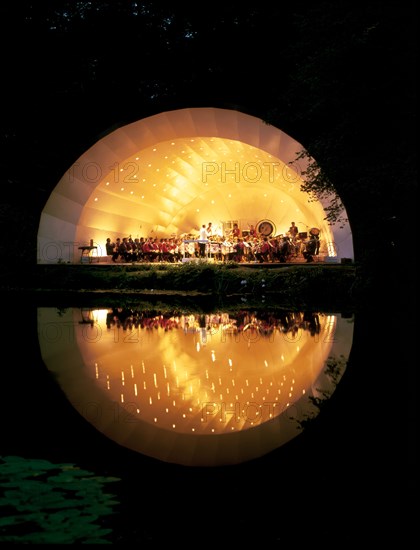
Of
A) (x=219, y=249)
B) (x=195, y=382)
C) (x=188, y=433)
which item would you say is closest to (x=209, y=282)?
(x=219, y=249)

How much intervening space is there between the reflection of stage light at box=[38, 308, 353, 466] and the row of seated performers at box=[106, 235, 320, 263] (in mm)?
13949

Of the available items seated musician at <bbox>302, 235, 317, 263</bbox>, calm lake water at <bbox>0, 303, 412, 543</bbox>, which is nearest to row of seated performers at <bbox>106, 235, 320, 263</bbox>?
seated musician at <bbox>302, 235, 317, 263</bbox>

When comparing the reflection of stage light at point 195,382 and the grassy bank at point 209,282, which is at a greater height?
the grassy bank at point 209,282

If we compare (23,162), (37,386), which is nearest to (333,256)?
(23,162)

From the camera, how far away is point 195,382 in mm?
6758

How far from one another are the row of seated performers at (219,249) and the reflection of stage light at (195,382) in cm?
1395

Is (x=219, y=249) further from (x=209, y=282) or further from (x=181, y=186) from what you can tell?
(x=209, y=282)

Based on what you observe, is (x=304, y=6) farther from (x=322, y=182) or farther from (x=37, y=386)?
(x=37, y=386)

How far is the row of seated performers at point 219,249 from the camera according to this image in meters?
25.5

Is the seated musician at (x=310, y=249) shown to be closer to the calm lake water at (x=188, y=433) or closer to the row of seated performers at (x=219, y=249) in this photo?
the row of seated performers at (x=219, y=249)

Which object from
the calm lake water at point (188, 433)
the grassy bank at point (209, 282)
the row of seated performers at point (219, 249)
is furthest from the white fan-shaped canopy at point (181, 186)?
the calm lake water at point (188, 433)

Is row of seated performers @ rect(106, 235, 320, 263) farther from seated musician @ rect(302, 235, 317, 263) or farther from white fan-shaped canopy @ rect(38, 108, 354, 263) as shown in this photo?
white fan-shaped canopy @ rect(38, 108, 354, 263)

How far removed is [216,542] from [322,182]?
15909mm

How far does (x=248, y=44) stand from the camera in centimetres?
2545
